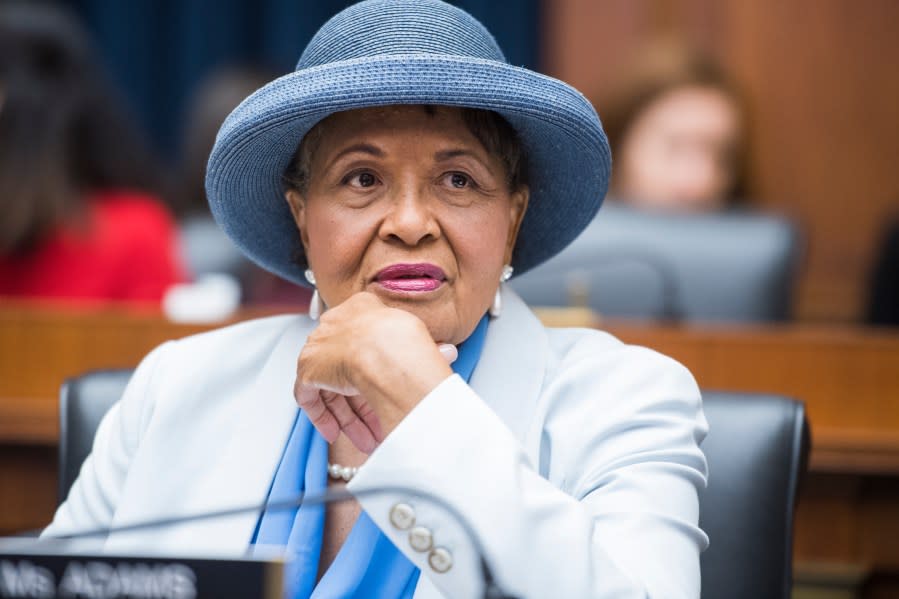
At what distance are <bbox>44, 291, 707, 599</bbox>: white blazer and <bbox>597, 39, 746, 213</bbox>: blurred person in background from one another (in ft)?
5.76

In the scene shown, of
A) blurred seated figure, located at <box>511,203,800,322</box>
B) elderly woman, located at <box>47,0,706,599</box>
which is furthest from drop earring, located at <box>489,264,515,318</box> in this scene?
blurred seated figure, located at <box>511,203,800,322</box>

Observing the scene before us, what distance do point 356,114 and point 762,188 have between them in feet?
9.19

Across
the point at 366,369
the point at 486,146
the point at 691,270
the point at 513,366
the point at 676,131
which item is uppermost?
the point at 486,146

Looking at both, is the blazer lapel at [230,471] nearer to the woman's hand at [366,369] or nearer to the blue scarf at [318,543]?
the blue scarf at [318,543]

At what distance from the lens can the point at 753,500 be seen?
162 centimetres

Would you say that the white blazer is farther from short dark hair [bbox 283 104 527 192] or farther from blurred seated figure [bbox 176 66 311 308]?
blurred seated figure [bbox 176 66 311 308]

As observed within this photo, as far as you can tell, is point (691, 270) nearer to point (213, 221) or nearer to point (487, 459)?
point (213, 221)

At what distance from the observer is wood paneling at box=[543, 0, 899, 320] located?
3988 millimetres

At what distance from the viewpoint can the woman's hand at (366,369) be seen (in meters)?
1.32

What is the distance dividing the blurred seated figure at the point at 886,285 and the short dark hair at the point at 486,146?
1.98 meters

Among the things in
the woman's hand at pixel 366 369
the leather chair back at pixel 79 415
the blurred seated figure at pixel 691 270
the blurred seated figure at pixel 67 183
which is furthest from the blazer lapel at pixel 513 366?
the blurred seated figure at pixel 67 183

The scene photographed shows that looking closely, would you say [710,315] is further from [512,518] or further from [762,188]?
[512,518]

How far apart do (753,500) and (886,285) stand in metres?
1.98

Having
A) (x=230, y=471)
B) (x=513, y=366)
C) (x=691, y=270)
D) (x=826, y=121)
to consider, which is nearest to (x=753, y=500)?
(x=513, y=366)
